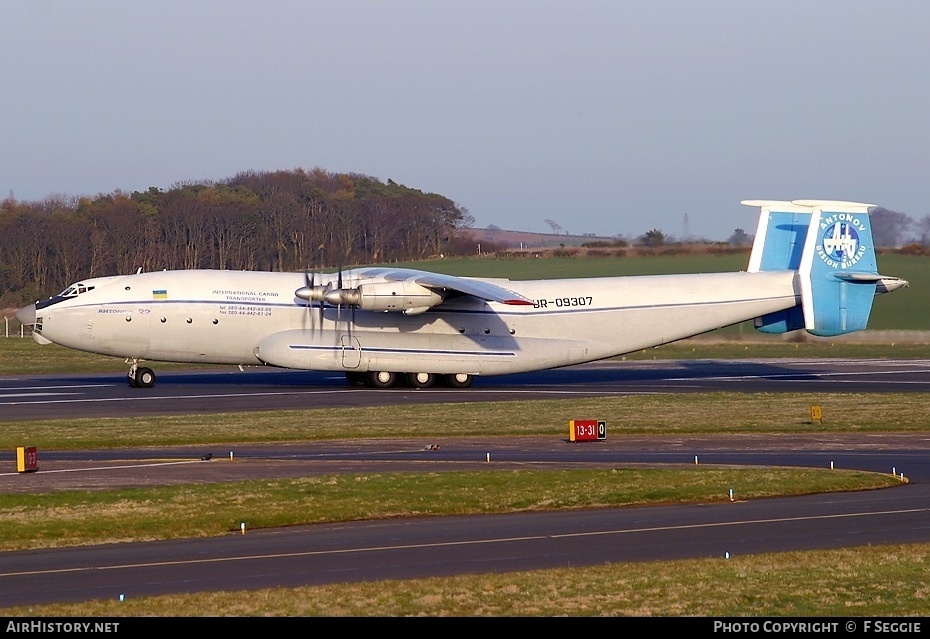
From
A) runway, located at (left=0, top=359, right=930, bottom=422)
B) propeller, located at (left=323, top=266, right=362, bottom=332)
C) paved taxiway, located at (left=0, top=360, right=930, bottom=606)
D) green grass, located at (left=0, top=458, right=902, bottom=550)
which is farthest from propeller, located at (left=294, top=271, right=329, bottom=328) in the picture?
green grass, located at (left=0, top=458, right=902, bottom=550)

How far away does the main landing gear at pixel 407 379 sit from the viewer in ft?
131

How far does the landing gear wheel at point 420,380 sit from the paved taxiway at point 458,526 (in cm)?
1147

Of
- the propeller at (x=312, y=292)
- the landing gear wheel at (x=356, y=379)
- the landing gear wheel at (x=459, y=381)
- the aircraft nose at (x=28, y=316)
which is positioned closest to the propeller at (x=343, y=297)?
the propeller at (x=312, y=292)

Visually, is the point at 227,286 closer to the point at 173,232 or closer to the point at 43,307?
the point at 43,307

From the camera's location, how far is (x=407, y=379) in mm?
40688

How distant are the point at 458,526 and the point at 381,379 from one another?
24256 millimetres

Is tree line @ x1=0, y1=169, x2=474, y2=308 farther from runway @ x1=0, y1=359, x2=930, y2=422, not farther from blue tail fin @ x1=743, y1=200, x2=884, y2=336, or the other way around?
blue tail fin @ x1=743, y1=200, x2=884, y2=336

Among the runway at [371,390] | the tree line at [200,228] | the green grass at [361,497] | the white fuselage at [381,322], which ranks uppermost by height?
the tree line at [200,228]

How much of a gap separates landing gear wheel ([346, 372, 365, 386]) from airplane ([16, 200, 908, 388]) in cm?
5

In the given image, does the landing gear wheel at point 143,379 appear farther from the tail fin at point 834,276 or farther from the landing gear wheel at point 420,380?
the tail fin at point 834,276

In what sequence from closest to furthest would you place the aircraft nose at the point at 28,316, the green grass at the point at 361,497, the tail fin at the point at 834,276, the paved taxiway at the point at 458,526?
1. the paved taxiway at the point at 458,526
2. the green grass at the point at 361,497
3. the aircraft nose at the point at 28,316
4. the tail fin at the point at 834,276

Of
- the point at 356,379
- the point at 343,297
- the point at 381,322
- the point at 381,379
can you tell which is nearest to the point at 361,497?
the point at 343,297

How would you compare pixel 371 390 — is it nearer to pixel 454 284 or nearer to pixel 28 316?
pixel 454 284

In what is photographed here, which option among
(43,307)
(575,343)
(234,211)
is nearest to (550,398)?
(575,343)
